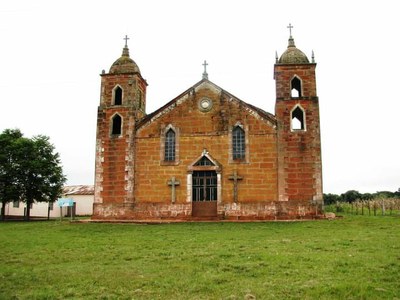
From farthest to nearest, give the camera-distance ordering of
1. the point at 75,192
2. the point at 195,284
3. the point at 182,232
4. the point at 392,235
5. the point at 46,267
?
the point at 75,192
the point at 182,232
the point at 392,235
the point at 46,267
the point at 195,284

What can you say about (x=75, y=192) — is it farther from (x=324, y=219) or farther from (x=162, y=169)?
(x=324, y=219)

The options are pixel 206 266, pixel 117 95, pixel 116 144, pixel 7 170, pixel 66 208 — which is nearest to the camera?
pixel 206 266

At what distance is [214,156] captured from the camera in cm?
2716

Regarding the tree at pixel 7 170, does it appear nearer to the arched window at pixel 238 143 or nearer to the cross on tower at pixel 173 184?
the cross on tower at pixel 173 184

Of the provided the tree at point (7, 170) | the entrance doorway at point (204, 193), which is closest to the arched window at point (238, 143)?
the entrance doorway at point (204, 193)

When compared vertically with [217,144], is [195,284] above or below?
below

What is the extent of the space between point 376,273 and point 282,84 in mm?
19574

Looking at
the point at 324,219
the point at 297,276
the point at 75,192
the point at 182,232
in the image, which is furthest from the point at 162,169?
the point at 75,192

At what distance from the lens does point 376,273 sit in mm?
9727

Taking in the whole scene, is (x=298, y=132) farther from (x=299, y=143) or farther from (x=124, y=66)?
(x=124, y=66)

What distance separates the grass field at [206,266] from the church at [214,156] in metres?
7.87

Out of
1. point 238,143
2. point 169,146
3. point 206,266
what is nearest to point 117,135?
point 169,146

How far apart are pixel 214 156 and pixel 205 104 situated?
353 centimetres

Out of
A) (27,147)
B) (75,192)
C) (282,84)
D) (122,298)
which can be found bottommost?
(122,298)
